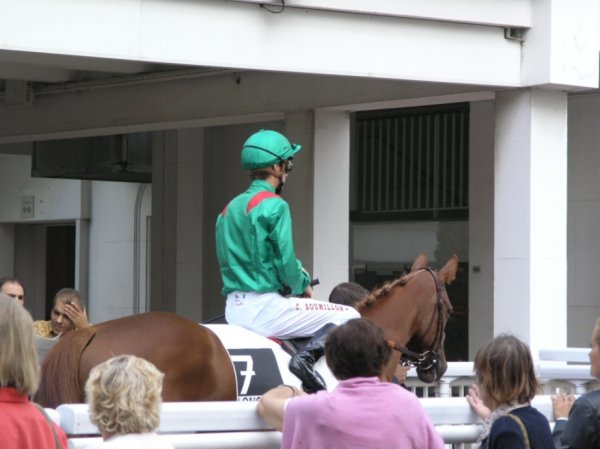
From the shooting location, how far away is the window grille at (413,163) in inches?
621

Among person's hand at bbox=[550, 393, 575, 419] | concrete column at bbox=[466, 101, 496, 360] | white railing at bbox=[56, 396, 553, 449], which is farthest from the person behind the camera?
concrete column at bbox=[466, 101, 496, 360]

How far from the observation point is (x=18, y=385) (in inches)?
139

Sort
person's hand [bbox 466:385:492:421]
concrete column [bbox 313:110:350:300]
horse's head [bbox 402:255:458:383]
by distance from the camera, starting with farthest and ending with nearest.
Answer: concrete column [bbox 313:110:350:300]
horse's head [bbox 402:255:458:383]
person's hand [bbox 466:385:492:421]

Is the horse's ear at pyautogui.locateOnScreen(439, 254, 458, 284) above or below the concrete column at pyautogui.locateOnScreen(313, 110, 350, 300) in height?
below

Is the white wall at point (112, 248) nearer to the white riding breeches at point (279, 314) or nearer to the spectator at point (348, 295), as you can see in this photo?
the spectator at point (348, 295)

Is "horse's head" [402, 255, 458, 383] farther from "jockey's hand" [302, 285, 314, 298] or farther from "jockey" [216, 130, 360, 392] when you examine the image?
"jockey" [216, 130, 360, 392]

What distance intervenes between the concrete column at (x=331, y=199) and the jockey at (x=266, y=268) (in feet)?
19.4

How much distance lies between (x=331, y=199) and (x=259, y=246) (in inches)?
249

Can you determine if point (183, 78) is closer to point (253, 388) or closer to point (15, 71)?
point (15, 71)

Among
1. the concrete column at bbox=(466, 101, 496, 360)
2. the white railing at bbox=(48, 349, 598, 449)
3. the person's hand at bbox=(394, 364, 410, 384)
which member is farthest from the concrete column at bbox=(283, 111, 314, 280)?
the white railing at bbox=(48, 349, 598, 449)

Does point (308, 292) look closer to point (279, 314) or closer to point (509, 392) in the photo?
point (279, 314)

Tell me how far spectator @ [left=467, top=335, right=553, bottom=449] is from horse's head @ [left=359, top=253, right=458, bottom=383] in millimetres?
2510

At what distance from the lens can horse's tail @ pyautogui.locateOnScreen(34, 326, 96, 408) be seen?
5680 millimetres

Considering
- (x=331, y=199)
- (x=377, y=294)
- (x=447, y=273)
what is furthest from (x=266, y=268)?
(x=331, y=199)
